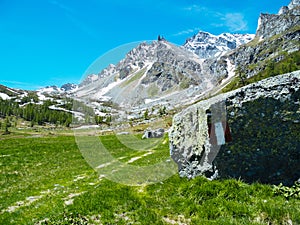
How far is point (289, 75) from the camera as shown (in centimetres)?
1047

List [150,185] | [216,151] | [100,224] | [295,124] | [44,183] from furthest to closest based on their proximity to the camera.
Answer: [44,183], [150,185], [216,151], [295,124], [100,224]

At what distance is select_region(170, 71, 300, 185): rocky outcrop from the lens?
10.3 meters

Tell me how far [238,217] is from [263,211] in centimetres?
87

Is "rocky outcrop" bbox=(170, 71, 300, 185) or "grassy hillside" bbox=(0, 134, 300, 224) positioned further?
"rocky outcrop" bbox=(170, 71, 300, 185)

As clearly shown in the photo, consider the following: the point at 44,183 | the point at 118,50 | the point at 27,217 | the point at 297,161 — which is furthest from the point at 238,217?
the point at 118,50

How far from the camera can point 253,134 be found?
1102cm

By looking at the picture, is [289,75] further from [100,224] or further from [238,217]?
[100,224]

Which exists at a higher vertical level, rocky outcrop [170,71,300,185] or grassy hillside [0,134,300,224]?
rocky outcrop [170,71,300,185]

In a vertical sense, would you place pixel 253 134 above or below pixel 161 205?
above

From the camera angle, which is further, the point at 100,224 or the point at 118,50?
the point at 118,50

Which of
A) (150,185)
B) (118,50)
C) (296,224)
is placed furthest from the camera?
(118,50)

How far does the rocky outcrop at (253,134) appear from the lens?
1034 cm

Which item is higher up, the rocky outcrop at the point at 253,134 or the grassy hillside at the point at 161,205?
the rocky outcrop at the point at 253,134

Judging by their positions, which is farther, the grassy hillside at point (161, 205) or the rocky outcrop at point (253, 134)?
the rocky outcrop at point (253, 134)
